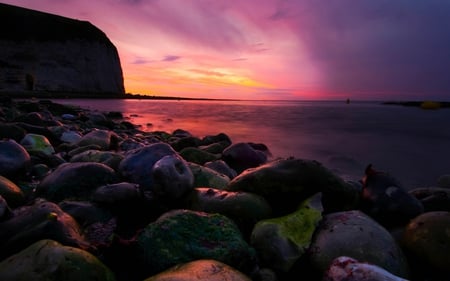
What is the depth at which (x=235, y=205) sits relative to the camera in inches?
95.8

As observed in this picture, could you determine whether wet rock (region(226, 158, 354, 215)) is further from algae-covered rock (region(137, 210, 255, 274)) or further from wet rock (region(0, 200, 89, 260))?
wet rock (region(0, 200, 89, 260))

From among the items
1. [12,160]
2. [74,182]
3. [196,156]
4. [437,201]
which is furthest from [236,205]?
[196,156]

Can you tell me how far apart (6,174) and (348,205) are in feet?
10.8

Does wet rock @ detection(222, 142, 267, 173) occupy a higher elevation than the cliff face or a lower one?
lower

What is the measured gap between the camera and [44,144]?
4.97 metres

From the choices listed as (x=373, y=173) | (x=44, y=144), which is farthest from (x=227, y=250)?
(x=44, y=144)

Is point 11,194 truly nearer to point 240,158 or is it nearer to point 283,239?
point 283,239

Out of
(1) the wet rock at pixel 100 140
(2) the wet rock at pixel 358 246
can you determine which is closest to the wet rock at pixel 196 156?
(1) the wet rock at pixel 100 140

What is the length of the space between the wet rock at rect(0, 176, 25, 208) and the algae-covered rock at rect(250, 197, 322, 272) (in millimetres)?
1784

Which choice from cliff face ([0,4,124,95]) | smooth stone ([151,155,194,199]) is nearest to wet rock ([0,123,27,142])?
smooth stone ([151,155,194,199])

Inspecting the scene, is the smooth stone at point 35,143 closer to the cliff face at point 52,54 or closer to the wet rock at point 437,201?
the wet rock at point 437,201

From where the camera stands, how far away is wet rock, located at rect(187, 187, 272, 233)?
7.86 feet

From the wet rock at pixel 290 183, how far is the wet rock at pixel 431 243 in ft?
2.03

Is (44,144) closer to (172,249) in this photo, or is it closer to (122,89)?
(172,249)
